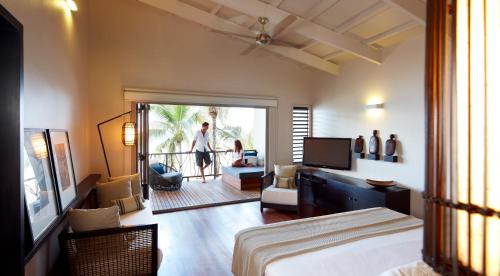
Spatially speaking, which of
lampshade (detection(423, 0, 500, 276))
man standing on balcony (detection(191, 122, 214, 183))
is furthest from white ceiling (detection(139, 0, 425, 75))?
man standing on balcony (detection(191, 122, 214, 183))

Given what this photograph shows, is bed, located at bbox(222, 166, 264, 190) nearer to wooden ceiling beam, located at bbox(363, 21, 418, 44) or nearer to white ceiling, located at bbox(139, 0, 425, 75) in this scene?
white ceiling, located at bbox(139, 0, 425, 75)

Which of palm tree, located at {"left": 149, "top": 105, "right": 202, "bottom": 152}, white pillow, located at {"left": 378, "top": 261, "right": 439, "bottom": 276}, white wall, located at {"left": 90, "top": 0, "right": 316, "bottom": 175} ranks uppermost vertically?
white wall, located at {"left": 90, "top": 0, "right": 316, "bottom": 175}

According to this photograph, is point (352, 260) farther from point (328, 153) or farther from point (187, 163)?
point (187, 163)

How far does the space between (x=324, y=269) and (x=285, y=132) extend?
164 inches

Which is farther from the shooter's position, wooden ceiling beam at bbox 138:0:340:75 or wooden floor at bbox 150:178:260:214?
wooden floor at bbox 150:178:260:214

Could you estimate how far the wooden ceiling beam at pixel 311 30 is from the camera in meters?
3.47

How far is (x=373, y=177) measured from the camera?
4320 millimetres

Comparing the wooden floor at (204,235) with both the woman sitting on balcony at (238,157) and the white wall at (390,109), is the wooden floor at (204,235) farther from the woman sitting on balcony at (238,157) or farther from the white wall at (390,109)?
the woman sitting on balcony at (238,157)

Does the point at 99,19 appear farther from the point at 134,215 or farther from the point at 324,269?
the point at 324,269

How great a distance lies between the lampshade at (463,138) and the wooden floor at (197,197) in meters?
4.34

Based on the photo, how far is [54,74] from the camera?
A: 2375 mm

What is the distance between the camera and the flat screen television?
4785 mm

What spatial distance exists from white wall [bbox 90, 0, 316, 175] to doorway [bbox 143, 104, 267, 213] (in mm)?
826

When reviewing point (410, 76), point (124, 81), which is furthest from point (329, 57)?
point (124, 81)
